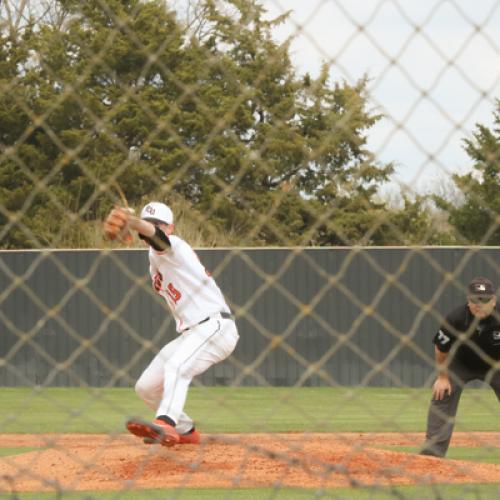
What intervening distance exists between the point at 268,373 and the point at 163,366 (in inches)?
462

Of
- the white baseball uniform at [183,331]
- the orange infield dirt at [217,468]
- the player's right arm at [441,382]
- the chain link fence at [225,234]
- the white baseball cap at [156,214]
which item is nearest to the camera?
the chain link fence at [225,234]

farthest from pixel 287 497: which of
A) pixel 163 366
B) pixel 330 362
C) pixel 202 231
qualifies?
pixel 202 231

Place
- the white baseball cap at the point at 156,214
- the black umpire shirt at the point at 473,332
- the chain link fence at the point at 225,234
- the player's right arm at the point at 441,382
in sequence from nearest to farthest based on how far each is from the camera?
the chain link fence at the point at 225,234 < the white baseball cap at the point at 156,214 < the black umpire shirt at the point at 473,332 < the player's right arm at the point at 441,382

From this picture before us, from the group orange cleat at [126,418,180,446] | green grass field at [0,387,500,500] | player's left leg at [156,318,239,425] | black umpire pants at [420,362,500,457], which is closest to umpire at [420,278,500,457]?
black umpire pants at [420,362,500,457]

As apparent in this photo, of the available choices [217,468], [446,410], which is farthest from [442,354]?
[217,468]

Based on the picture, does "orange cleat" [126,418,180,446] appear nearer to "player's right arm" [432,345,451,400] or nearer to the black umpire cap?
"player's right arm" [432,345,451,400]

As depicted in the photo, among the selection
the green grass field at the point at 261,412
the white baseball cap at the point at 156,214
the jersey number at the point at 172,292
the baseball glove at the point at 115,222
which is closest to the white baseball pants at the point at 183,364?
the jersey number at the point at 172,292

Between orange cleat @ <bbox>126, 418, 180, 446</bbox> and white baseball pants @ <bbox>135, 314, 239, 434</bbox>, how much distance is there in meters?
0.30

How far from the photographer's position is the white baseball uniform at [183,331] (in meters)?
8.80

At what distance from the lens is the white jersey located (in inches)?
348

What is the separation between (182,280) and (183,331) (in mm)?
552

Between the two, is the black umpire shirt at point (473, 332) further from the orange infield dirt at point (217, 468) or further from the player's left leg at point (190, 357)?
the player's left leg at point (190, 357)

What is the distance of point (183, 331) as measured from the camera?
30.4 ft

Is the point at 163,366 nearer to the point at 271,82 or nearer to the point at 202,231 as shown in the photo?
the point at 271,82
